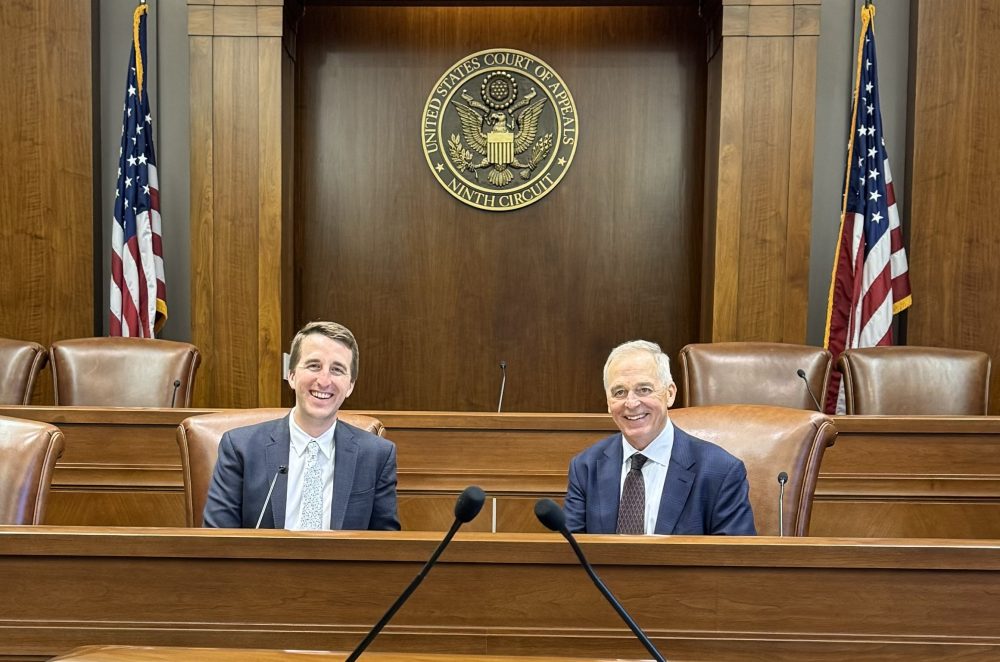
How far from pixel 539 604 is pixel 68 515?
7.26 feet

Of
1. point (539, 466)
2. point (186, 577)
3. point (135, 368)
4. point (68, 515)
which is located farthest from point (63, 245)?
point (186, 577)

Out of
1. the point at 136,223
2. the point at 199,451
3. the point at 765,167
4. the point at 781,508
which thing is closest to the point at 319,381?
Answer: the point at 199,451

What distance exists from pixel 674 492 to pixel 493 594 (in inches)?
32.0

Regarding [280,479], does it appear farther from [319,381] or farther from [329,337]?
[329,337]

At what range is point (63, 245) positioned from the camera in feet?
17.3

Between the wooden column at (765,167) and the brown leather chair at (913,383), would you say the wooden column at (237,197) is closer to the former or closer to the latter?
the wooden column at (765,167)

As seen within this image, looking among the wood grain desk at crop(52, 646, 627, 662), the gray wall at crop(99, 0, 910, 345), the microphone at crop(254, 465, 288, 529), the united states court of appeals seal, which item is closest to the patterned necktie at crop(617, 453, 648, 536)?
the microphone at crop(254, 465, 288, 529)

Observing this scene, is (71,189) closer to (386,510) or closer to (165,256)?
(165,256)

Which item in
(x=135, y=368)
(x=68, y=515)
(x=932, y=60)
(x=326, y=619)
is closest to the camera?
(x=326, y=619)

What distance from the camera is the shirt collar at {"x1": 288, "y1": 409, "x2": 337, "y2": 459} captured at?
2.52 metres

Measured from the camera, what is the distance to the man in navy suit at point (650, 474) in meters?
2.35

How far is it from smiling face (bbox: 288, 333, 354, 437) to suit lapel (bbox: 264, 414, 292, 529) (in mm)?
71

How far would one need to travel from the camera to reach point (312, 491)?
2512 millimetres

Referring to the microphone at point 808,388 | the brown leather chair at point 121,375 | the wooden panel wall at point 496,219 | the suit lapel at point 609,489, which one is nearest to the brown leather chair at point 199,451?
the suit lapel at point 609,489
